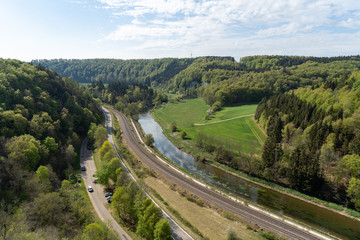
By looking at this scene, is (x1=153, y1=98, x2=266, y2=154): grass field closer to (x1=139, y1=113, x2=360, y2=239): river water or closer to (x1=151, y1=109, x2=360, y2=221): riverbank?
(x1=151, y1=109, x2=360, y2=221): riverbank

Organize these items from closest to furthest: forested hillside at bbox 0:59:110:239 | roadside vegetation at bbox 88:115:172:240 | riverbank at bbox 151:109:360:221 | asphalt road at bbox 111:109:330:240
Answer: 1. forested hillside at bbox 0:59:110:239
2. roadside vegetation at bbox 88:115:172:240
3. asphalt road at bbox 111:109:330:240
4. riverbank at bbox 151:109:360:221

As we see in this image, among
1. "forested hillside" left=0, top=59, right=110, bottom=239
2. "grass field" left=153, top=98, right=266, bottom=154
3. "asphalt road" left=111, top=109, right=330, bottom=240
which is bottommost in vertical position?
"asphalt road" left=111, top=109, right=330, bottom=240

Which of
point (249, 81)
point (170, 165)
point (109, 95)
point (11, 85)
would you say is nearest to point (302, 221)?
point (170, 165)

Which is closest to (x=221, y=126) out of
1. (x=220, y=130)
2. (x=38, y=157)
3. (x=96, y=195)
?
(x=220, y=130)

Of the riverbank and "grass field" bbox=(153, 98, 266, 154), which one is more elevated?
"grass field" bbox=(153, 98, 266, 154)

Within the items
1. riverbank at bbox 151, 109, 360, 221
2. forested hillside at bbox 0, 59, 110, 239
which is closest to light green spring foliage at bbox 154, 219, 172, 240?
forested hillside at bbox 0, 59, 110, 239

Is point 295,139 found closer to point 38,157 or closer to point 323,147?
point 323,147

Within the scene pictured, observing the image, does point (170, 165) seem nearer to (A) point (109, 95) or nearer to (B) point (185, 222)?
(B) point (185, 222)
